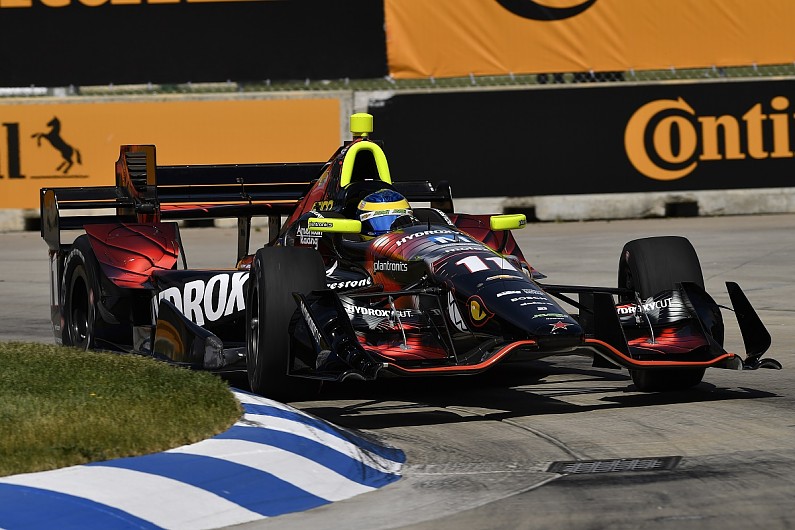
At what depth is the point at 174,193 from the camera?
10469 mm

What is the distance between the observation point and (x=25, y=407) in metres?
6.36

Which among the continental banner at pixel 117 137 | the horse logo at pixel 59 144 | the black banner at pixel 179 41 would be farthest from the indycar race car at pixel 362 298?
the black banner at pixel 179 41

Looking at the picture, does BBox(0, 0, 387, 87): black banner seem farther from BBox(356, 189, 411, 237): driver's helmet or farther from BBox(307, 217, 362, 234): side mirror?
BBox(307, 217, 362, 234): side mirror

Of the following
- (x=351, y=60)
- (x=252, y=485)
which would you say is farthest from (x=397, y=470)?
(x=351, y=60)

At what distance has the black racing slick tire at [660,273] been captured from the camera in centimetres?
790

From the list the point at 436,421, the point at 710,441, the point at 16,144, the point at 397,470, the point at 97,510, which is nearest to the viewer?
the point at 97,510

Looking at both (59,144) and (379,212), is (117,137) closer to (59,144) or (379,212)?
(59,144)

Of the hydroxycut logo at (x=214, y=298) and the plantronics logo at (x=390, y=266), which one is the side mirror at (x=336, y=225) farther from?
the hydroxycut logo at (x=214, y=298)

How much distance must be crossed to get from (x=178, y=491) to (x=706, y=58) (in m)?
14.1

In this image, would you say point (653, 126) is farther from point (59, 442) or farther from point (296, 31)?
point (59, 442)

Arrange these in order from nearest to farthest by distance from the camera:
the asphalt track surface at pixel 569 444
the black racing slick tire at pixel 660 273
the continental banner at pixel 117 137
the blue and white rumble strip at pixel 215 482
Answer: the blue and white rumble strip at pixel 215 482 < the asphalt track surface at pixel 569 444 < the black racing slick tire at pixel 660 273 < the continental banner at pixel 117 137

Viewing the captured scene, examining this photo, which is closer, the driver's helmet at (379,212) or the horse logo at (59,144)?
the driver's helmet at (379,212)

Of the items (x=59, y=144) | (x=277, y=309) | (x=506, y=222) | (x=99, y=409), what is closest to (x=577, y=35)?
(x=59, y=144)

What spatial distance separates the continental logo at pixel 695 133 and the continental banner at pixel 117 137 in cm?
376
